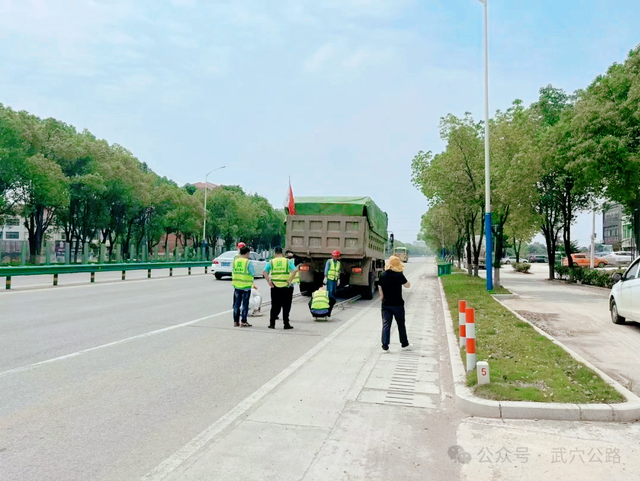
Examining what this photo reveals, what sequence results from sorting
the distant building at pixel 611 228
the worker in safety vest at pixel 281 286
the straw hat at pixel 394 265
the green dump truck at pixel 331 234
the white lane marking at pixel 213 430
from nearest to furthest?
the white lane marking at pixel 213 430 < the straw hat at pixel 394 265 < the worker in safety vest at pixel 281 286 < the green dump truck at pixel 331 234 < the distant building at pixel 611 228

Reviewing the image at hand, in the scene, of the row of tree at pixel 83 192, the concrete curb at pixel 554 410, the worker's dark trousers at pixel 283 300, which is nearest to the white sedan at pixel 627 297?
the concrete curb at pixel 554 410

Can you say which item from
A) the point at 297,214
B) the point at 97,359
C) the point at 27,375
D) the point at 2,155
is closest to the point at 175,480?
the point at 27,375

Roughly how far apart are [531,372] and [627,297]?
242 inches

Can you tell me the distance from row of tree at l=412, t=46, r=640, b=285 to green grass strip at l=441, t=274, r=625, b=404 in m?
12.3

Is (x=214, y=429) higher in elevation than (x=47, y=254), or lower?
lower

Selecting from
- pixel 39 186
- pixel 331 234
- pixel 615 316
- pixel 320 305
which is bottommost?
pixel 615 316

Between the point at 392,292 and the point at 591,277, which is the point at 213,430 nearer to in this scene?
the point at 392,292

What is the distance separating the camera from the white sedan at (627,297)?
36.6 feet

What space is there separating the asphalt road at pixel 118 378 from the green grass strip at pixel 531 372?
2.87 m

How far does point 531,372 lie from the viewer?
22.5 feet

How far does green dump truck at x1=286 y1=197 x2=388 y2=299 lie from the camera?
16578mm

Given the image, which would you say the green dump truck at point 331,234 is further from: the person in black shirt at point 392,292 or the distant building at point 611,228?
the distant building at point 611,228

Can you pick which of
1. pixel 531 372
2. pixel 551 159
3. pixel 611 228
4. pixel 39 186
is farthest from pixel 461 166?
pixel 611 228

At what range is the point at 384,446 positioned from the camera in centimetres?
458
